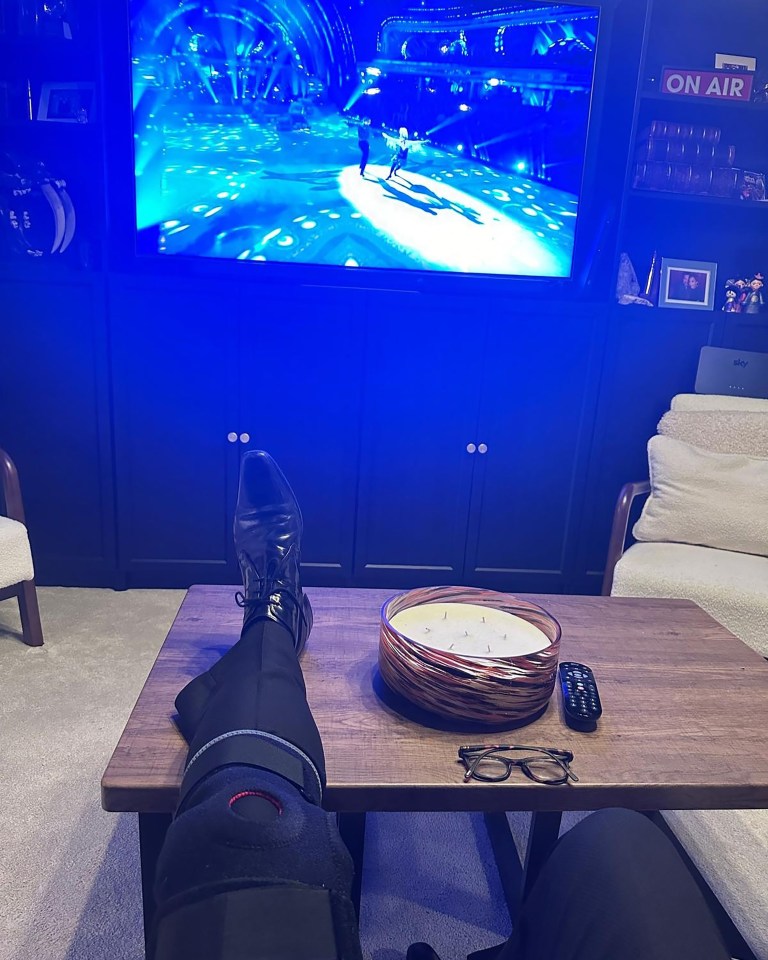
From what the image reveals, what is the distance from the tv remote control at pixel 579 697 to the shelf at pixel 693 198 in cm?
200

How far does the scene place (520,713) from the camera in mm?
980

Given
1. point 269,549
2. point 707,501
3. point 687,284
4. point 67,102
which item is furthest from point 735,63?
point 269,549

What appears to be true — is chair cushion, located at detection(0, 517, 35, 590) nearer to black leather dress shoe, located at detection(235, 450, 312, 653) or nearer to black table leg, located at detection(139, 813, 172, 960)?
black leather dress shoe, located at detection(235, 450, 312, 653)

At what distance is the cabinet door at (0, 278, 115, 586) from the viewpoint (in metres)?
2.30

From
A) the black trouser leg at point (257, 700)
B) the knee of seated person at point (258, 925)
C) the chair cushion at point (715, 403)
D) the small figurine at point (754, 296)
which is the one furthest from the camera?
the small figurine at point (754, 296)

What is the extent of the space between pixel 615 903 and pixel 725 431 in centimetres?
181

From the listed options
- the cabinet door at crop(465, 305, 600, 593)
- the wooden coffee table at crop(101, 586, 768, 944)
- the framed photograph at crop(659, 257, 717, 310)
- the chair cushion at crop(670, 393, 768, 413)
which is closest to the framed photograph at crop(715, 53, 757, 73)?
the framed photograph at crop(659, 257, 717, 310)

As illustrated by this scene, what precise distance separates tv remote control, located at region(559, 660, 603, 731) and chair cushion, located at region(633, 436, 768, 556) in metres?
1.10

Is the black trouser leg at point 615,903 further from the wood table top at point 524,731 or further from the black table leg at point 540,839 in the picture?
the black table leg at point 540,839

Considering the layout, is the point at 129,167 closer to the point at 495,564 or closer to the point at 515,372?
the point at 515,372

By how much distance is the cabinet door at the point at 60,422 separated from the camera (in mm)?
2303

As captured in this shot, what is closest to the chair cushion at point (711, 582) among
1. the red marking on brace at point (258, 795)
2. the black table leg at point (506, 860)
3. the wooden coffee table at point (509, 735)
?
the wooden coffee table at point (509, 735)

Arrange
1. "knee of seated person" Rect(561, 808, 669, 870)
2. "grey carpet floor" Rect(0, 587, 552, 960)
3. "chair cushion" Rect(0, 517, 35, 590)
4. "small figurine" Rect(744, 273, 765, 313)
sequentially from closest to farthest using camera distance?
"knee of seated person" Rect(561, 808, 669, 870)
"grey carpet floor" Rect(0, 587, 552, 960)
"chair cushion" Rect(0, 517, 35, 590)
"small figurine" Rect(744, 273, 765, 313)

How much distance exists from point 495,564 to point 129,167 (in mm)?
1978
